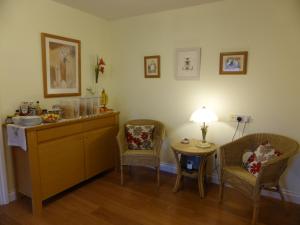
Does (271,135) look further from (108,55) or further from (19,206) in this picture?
(19,206)

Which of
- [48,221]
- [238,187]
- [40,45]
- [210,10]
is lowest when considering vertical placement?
[48,221]

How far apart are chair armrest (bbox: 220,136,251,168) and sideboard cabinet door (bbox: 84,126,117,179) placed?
62.4 inches

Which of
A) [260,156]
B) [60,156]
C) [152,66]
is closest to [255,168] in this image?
[260,156]

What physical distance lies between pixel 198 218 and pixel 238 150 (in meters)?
0.87

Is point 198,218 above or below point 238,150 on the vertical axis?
below

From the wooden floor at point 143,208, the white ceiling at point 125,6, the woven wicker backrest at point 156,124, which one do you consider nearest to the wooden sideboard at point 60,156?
the wooden floor at point 143,208

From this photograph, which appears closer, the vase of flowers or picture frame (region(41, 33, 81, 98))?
picture frame (region(41, 33, 81, 98))

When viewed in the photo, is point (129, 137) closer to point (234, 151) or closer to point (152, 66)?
point (152, 66)

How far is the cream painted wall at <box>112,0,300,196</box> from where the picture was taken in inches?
94.9

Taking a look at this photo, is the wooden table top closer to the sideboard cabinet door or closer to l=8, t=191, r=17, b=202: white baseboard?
the sideboard cabinet door

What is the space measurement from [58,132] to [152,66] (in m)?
1.64

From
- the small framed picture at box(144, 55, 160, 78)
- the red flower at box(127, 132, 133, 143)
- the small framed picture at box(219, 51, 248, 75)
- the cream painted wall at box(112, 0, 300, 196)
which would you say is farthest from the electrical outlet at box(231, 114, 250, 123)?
the red flower at box(127, 132, 133, 143)

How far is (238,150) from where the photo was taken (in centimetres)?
250

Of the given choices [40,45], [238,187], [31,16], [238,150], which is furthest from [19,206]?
[238,150]
